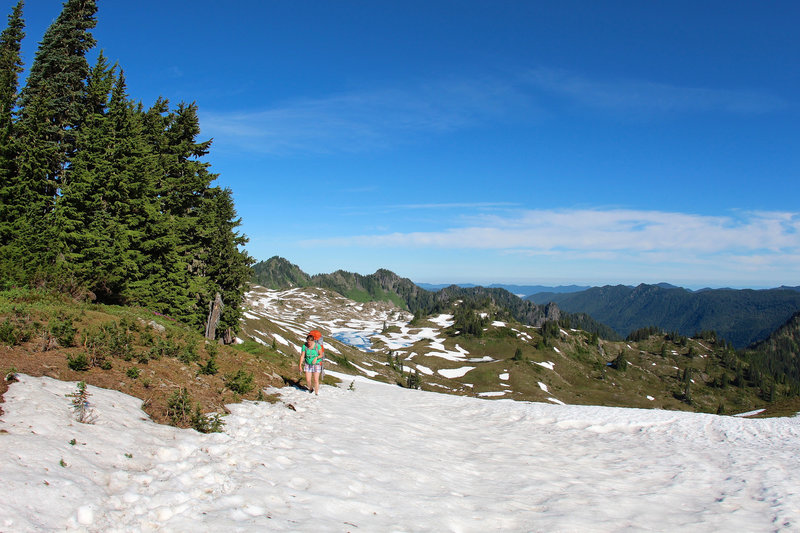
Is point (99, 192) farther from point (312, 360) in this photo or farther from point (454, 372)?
point (454, 372)

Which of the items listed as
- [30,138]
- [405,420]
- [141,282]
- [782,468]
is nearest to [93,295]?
[141,282]

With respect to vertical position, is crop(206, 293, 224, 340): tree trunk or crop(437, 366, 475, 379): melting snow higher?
crop(206, 293, 224, 340): tree trunk

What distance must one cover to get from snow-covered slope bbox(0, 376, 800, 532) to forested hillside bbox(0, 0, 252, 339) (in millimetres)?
19028

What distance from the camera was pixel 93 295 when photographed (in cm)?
2462

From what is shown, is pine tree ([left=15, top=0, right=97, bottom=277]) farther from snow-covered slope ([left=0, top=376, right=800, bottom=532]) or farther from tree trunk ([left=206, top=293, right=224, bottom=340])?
snow-covered slope ([left=0, top=376, right=800, bottom=532])

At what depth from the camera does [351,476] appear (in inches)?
364

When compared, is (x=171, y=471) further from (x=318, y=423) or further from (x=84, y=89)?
(x=84, y=89)

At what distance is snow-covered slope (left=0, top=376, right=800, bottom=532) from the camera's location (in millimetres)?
6312

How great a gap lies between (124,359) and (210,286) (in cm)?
2472

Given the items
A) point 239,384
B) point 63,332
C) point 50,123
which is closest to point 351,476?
point 239,384

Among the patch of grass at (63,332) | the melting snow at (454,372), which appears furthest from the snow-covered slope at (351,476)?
the melting snow at (454,372)

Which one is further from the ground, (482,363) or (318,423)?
→ (318,423)

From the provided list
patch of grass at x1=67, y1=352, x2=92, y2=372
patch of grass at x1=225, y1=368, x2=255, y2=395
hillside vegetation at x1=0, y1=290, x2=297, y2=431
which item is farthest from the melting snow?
patch of grass at x1=67, y1=352, x2=92, y2=372

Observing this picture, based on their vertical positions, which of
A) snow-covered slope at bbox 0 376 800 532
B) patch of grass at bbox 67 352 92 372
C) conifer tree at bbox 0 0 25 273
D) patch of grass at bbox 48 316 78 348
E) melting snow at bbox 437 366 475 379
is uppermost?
conifer tree at bbox 0 0 25 273
